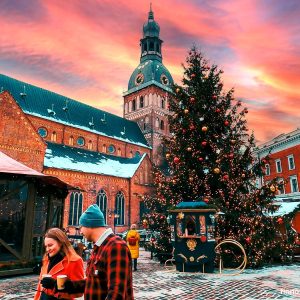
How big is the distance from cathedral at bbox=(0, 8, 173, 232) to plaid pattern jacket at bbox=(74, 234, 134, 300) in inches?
602

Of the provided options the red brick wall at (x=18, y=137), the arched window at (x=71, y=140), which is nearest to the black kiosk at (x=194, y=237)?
the red brick wall at (x=18, y=137)

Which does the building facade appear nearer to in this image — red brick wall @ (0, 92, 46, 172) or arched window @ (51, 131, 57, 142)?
red brick wall @ (0, 92, 46, 172)

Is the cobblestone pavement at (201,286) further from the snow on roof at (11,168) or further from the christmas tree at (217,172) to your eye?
the snow on roof at (11,168)

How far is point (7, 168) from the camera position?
9242 millimetres

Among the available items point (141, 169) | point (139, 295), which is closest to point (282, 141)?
point (141, 169)

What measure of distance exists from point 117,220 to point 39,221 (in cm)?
1367

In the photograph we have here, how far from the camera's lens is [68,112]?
36.9 m

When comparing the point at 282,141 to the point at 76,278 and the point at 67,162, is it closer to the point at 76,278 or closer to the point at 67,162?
the point at 67,162

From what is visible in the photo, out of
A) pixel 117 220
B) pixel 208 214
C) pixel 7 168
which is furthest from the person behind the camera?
pixel 117 220

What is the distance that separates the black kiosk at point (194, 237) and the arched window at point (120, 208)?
21.4 m

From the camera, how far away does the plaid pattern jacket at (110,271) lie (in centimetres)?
221

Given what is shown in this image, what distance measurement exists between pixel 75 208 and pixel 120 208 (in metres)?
5.71

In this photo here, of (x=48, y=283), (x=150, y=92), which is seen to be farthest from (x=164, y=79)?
(x=48, y=283)

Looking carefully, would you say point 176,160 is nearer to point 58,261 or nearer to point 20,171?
point 20,171
